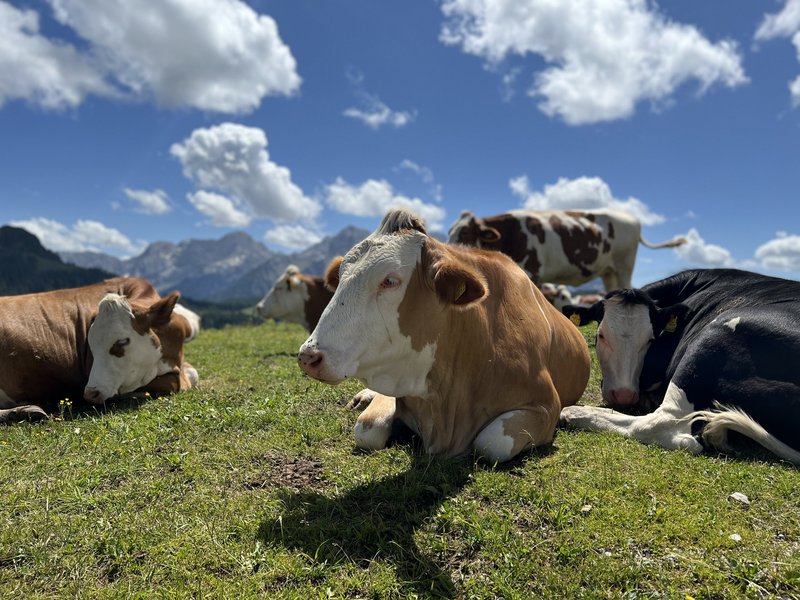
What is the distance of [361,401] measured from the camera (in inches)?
257

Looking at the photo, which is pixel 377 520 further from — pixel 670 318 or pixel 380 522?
pixel 670 318

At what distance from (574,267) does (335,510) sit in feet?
44.1

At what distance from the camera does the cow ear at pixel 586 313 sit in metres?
7.23

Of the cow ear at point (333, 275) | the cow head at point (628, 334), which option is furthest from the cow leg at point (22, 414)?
the cow head at point (628, 334)

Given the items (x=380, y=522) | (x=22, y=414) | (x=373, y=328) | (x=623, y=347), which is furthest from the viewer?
(x=623, y=347)

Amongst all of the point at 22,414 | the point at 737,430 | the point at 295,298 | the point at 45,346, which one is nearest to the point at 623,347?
the point at 737,430

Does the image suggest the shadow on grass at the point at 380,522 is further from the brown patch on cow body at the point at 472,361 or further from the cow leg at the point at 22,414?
the cow leg at the point at 22,414

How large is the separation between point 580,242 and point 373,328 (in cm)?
1320

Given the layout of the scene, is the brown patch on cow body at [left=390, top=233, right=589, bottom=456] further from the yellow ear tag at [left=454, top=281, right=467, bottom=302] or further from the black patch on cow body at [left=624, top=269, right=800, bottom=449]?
the black patch on cow body at [left=624, top=269, right=800, bottom=449]

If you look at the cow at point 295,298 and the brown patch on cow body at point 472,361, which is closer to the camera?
the brown patch on cow body at point 472,361

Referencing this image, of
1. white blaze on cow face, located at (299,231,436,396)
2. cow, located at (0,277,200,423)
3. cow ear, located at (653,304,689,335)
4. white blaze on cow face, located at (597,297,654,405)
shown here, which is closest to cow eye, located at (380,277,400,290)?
white blaze on cow face, located at (299,231,436,396)

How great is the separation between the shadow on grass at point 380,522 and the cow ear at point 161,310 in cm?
465

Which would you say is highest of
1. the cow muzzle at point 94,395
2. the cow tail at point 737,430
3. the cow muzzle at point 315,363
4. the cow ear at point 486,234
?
the cow ear at point 486,234

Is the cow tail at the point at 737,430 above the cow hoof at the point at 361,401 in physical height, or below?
above
